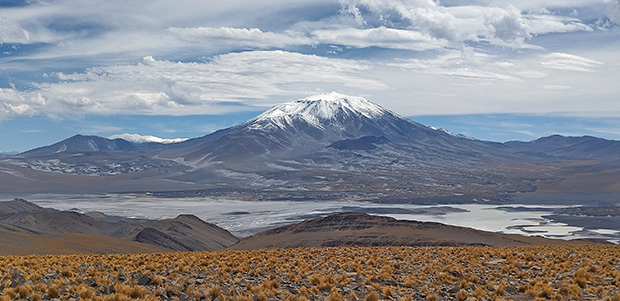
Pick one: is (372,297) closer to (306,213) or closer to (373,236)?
(373,236)

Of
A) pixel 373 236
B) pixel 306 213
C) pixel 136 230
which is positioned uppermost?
pixel 373 236

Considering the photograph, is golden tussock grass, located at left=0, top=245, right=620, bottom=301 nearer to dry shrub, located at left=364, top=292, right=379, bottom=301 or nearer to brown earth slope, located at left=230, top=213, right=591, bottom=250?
dry shrub, located at left=364, top=292, right=379, bottom=301

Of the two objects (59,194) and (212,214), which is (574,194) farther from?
(59,194)

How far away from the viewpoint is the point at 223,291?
1181cm

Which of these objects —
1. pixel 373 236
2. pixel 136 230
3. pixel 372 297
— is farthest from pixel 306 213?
pixel 372 297

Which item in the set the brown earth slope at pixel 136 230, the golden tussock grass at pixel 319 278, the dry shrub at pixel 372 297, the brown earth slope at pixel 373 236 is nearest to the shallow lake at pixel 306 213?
the brown earth slope at pixel 136 230

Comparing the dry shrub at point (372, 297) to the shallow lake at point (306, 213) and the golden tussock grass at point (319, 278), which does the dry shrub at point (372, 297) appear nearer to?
the golden tussock grass at point (319, 278)

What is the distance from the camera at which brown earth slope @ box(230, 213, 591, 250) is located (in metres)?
54.7

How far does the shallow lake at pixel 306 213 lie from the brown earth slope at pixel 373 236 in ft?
97.4

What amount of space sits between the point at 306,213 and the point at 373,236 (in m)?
72.7

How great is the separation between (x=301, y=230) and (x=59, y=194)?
15656cm

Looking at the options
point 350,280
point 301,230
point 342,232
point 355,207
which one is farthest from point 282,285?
point 355,207

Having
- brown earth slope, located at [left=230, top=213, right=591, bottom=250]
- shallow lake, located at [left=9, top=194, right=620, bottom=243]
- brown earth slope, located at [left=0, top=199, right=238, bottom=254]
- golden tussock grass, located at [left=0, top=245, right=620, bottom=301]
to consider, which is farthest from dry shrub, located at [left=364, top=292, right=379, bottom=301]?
shallow lake, located at [left=9, top=194, right=620, bottom=243]

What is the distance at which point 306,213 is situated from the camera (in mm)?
131500
